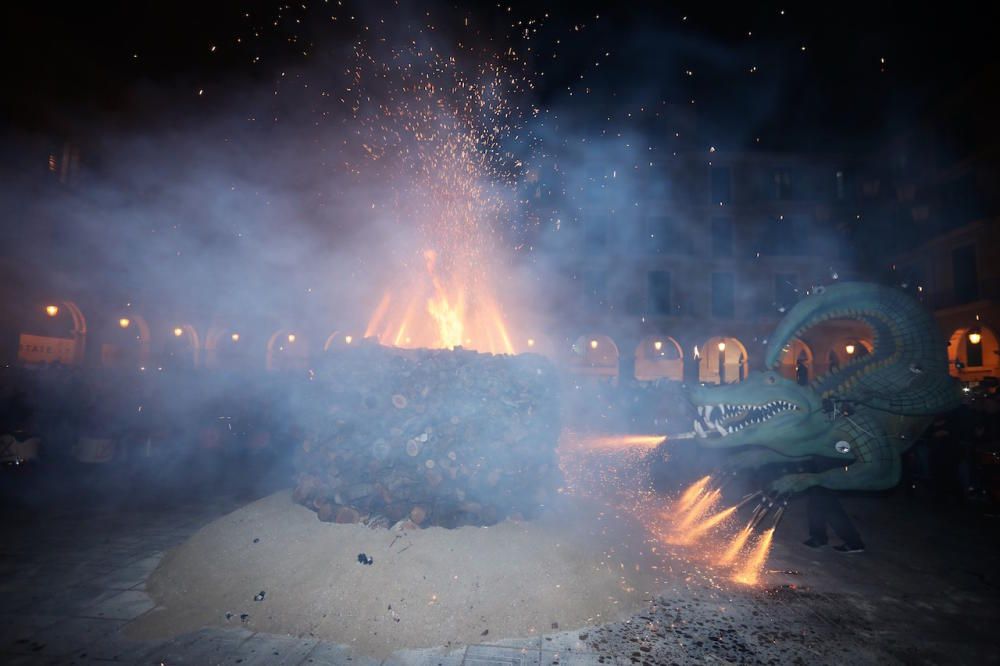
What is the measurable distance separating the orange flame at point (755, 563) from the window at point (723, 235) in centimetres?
2262

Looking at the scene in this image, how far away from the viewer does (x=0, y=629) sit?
332cm

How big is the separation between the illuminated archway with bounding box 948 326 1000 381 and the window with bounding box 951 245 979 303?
4.53ft

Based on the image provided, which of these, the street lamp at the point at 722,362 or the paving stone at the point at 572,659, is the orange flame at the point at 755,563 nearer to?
the paving stone at the point at 572,659

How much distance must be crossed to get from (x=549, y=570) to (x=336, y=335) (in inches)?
766

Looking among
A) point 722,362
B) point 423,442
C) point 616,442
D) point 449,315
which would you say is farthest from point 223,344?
point 722,362

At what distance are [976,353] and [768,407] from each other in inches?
773

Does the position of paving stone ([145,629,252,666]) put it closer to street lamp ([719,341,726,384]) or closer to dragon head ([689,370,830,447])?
dragon head ([689,370,830,447])

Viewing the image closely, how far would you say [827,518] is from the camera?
572 centimetres

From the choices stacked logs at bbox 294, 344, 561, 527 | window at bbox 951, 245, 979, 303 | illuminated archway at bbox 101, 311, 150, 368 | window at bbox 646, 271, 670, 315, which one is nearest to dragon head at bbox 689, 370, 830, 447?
stacked logs at bbox 294, 344, 561, 527

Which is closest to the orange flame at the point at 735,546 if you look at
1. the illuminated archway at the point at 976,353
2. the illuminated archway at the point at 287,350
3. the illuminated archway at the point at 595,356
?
the illuminated archway at the point at 976,353

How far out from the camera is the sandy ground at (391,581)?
343 cm

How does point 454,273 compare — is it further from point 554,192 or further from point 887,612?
point 554,192

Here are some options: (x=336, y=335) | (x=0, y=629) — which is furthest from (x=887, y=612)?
(x=336, y=335)

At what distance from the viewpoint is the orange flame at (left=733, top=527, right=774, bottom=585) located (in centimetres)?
440
